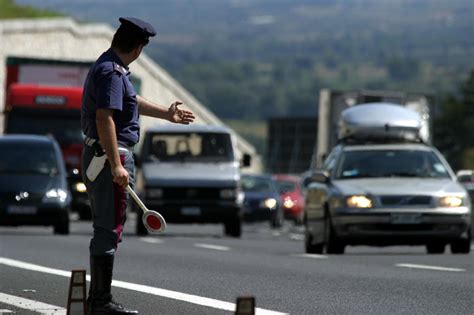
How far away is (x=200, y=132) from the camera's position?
32250 mm

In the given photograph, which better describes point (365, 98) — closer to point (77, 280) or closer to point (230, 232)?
point (230, 232)

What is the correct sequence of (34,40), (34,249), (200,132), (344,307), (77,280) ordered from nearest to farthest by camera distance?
(77,280) < (344,307) < (34,249) < (200,132) < (34,40)

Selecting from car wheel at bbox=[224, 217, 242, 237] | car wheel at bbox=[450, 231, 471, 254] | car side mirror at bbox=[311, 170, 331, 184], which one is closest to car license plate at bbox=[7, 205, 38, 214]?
→ car wheel at bbox=[224, 217, 242, 237]

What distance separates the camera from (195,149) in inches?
1268

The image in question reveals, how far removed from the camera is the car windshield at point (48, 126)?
130ft

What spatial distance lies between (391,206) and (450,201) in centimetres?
77

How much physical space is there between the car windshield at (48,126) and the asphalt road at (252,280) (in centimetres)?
1538

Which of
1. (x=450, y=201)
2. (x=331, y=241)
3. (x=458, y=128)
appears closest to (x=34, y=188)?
(x=331, y=241)

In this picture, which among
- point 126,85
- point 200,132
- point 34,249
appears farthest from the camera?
point 200,132

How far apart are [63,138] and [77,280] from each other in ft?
95.2

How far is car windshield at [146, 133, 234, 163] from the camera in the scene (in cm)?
3203

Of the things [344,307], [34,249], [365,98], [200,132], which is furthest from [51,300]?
[365,98]

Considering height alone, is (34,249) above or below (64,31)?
below

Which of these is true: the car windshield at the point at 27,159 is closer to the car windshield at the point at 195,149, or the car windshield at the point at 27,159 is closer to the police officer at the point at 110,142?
the car windshield at the point at 195,149
